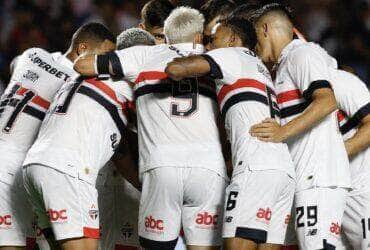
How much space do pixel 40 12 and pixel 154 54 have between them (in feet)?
24.3

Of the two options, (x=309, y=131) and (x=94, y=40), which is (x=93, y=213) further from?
(x=309, y=131)

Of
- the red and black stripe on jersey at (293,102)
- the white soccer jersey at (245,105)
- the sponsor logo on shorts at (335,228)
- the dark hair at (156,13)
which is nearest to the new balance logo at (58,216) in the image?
the white soccer jersey at (245,105)

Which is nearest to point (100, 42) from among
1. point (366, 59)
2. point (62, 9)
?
point (366, 59)

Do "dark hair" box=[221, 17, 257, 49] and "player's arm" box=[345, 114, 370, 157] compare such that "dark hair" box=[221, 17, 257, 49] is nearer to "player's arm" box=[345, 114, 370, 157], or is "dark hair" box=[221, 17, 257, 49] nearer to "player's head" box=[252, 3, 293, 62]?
"player's head" box=[252, 3, 293, 62]

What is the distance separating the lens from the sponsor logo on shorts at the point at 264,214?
7297 mm

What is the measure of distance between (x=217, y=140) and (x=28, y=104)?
2021 mm

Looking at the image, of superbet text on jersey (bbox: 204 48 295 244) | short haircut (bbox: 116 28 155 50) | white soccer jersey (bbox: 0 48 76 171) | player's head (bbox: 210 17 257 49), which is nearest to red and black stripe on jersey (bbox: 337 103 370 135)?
superbet text on jersey (bbox: 204 48 295 244)

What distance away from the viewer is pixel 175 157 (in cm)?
757

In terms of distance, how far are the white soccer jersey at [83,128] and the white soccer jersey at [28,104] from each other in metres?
0.52

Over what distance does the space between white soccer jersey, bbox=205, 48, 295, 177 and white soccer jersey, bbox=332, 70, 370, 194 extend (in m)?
0.84

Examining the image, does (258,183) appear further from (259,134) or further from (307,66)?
(307,66)

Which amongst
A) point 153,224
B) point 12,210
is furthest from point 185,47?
point 12,210

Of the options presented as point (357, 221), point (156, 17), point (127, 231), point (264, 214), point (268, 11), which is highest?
point (268, 11)

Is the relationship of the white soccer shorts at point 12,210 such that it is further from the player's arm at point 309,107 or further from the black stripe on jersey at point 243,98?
the player's arm at point 309,107
